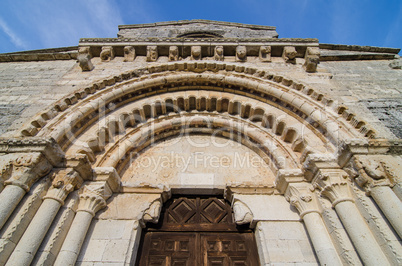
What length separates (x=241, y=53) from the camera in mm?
5051

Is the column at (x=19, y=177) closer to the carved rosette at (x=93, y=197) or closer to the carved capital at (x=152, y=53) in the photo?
the carved rosette at (x=93, y=197)

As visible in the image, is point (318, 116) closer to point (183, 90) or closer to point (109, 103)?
point (183, 90)

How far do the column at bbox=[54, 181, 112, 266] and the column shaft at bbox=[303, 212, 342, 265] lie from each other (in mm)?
2707

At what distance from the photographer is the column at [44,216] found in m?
2.35

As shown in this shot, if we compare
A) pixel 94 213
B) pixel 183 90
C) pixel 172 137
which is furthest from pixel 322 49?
pixel 94 213

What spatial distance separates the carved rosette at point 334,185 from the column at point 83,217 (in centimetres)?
289

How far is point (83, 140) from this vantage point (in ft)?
12.1

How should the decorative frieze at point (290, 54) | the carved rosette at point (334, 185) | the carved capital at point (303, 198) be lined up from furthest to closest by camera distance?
1. the decorative frieze at point (290, 54)
2. the carved capital at point (303, 198)
3. the carved rosette at point (334, 185)

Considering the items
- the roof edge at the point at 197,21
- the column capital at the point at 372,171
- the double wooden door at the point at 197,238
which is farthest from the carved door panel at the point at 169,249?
the roof edge at the point at 197,21

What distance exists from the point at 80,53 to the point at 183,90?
7.71 feet

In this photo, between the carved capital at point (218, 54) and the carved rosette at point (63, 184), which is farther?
the carved capital at point (218, 54)

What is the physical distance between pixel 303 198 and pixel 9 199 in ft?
11.4

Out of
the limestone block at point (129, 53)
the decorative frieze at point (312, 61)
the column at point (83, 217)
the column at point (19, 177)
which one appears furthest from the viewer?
the limestone block at point (129, 53)

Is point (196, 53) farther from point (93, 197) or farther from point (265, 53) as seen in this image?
point (93, 197)
